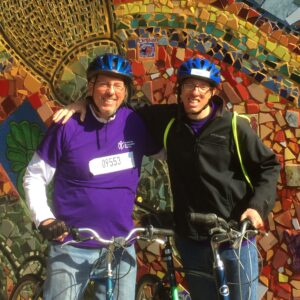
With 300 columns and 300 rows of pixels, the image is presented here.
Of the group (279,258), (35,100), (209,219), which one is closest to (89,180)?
(209,219)

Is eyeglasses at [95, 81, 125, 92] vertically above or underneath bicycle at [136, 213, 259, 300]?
above

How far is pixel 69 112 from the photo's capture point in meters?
3.37

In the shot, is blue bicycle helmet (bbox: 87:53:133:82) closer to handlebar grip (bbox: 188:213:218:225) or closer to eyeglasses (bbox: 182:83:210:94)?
eyeglasses (bbox: 182:83:210:94)

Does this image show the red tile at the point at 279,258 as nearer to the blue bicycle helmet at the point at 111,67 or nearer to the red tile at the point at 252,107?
the red tile at the point at 252,107

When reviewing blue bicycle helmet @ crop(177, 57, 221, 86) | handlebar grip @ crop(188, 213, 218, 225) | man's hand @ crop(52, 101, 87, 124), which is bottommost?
handlebar grip @ crop(188, 213, 218, 225)

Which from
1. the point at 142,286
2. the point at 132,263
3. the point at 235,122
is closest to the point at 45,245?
the point at 142,286

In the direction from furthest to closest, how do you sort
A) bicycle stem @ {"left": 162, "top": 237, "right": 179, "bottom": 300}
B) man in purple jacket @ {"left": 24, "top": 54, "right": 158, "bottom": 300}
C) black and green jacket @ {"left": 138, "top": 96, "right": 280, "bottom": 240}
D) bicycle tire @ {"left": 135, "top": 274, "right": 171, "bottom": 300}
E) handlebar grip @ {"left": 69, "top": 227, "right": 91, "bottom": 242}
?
bicycle tire @ {"left": 135, "top": 274, "right": 171, "bottom": 300} < bicycle stem @ {"left": 162, "top": 237, "right": 179, "bottom": 300} < man in purple jacket @ {"left": 24, "top": 54, "right": 158, "bottom": 300} < black and green jacket @ {"left": 138, "top": 96, "right": 280, "bottom": 240} < handlebar grip @ {"left": 69, "top": 227, "right": 91, "bottom": 242}

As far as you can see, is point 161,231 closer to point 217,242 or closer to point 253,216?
point 217,242

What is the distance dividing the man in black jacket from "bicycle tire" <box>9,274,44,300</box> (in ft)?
4.99

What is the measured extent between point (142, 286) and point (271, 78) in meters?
1.93

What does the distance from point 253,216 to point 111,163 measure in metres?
0.97

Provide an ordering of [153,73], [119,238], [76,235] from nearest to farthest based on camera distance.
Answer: [76,235] → [119,238] → [153,73]

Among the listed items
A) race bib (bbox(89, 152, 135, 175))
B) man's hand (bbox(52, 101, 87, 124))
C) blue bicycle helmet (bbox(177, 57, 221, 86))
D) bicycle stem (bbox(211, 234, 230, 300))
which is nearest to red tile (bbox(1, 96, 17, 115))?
man's hand (bbox(52, 101, 87, 124))

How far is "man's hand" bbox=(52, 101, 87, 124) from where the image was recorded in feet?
10.9
